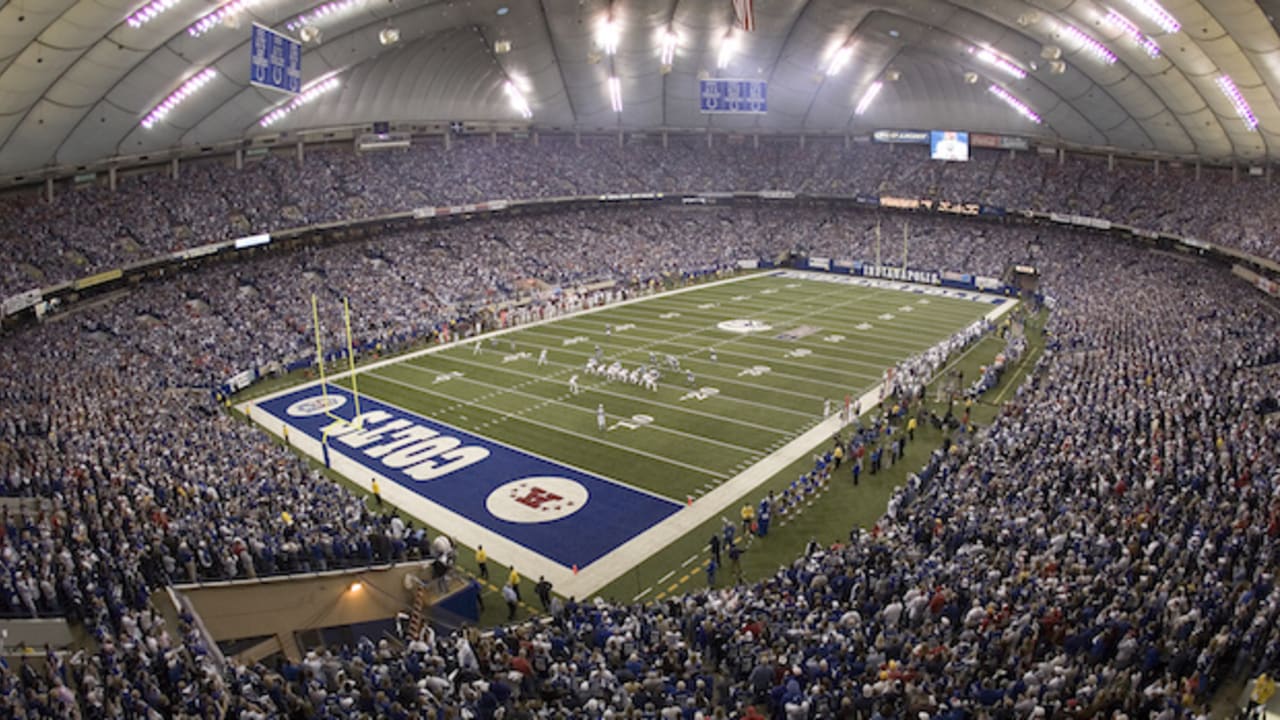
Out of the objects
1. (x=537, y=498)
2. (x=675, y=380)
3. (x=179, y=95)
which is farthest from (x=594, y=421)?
(x=179, y=95)

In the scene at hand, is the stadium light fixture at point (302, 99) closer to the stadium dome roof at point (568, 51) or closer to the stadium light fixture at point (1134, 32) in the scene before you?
the stadium dome roof at point (568, 51)

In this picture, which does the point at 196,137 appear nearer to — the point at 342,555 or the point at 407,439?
the point at 407,439

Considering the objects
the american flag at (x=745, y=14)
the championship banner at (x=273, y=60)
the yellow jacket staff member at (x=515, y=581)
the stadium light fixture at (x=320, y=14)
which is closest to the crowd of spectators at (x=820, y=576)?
the yellow jacket staff member at (x=515, y=581)

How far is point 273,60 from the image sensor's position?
80.1 ft

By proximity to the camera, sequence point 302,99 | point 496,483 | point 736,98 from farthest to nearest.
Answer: point 302,99, point 736,98, point 496,483

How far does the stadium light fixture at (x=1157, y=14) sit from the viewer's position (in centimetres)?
2736

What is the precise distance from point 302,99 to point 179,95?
10557mm

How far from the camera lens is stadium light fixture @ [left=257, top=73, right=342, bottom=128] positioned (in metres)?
44.1

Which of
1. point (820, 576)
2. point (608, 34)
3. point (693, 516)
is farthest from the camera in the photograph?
point (608, 34)

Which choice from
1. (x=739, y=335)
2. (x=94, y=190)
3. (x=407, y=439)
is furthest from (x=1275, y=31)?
(x=94, y=190)

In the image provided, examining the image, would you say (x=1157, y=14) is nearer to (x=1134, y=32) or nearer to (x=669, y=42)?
(x=1134, y=32)

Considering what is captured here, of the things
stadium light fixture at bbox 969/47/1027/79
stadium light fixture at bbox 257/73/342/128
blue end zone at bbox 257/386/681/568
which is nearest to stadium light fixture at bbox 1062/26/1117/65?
stadium light fixture at bbox 969/47/1027/79

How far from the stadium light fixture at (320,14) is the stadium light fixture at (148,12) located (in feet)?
17.7

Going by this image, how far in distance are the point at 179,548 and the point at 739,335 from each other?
27.2m
